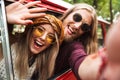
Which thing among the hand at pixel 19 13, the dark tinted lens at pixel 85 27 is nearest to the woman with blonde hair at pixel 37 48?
the hand at pixel 19 13

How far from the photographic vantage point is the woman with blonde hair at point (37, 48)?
2.27 m

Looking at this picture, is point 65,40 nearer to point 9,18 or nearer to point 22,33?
point 22,33

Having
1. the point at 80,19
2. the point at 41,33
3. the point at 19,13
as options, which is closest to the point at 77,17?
the point at 80,19

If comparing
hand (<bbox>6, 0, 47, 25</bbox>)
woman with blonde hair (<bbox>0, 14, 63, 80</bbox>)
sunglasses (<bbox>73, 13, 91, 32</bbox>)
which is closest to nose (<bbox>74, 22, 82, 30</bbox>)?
sunglasses (<bbox>73, 13, 91, 32</bbox>)

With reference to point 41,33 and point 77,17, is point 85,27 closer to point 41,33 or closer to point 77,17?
point 77,17

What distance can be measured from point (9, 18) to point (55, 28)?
16.3 inches

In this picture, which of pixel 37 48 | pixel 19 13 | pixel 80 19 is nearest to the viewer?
pixel 19 13

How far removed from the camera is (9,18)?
2.09 meters

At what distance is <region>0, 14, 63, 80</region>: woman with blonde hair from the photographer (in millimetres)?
2271

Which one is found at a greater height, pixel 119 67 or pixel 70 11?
pixel 119 67

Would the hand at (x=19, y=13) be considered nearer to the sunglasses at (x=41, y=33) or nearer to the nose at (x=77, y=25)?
the sunglasses at (x=41, y=33)

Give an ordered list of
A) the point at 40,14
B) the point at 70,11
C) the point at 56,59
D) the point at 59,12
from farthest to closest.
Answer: the point at 59,12
the point at 70,11
the point at 56,59
the point at 40,14

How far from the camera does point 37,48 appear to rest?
7.47ft

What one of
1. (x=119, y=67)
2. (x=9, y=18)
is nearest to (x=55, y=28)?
(x=9, y=18)
